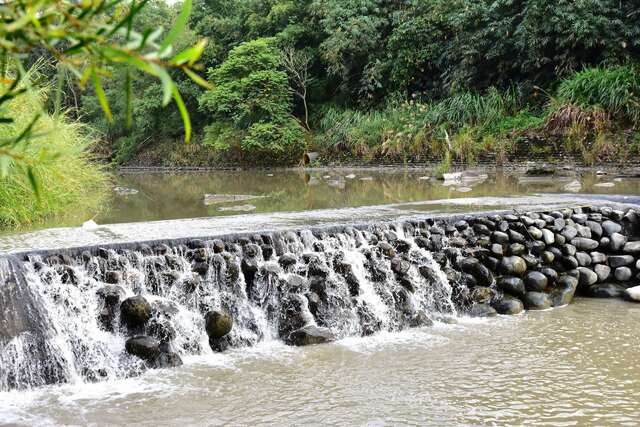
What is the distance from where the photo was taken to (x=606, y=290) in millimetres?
6449

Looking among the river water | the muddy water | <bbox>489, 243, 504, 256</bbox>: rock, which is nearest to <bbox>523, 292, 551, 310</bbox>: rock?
the river water

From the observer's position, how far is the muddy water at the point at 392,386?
3.73 m

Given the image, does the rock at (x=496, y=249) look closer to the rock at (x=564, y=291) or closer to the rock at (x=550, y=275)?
the rock at (x=550, y=275)

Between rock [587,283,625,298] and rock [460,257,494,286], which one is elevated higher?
rock [460,257,494,286]

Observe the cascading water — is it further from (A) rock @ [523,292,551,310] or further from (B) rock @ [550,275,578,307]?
(B) rock @ [550,275,578,307]

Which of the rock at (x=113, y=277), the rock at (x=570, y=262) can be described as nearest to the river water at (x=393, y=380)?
the rock at (x=570, y=262)

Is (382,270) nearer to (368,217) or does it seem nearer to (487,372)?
(368,217)

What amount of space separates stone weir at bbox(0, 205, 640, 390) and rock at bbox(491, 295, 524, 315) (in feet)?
0.04

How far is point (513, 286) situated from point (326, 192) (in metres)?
6.10

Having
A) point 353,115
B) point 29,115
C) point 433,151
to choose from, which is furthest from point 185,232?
point 353,115

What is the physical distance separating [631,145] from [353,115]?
9.27 m

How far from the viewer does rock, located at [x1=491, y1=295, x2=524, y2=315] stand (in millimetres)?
5977

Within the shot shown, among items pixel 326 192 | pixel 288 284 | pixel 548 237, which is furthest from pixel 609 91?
pixel 288 284

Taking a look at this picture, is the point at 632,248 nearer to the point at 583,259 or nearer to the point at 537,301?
the point at 583,259
